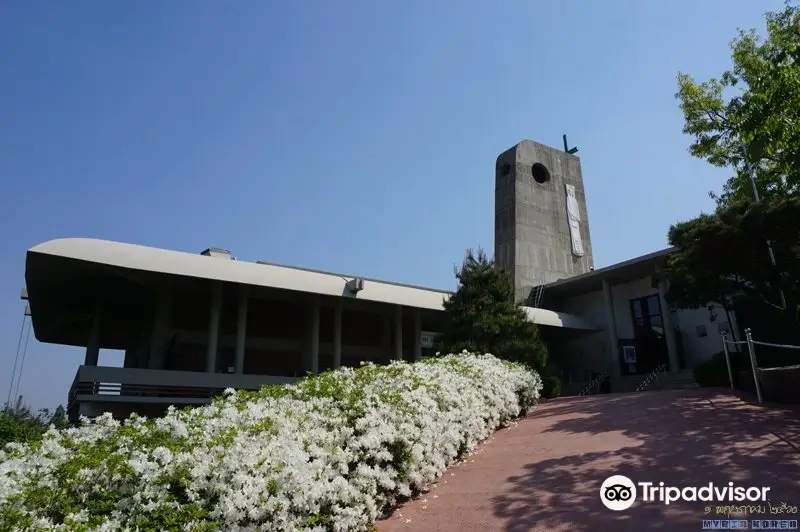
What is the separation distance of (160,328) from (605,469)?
1725 cm

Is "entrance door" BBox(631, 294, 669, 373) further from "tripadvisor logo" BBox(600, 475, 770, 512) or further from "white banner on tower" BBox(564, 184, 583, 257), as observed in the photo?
"tripadvisor logo" BBox(600, 475, 770, 512)

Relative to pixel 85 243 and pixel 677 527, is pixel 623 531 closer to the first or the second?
pixel 677 527

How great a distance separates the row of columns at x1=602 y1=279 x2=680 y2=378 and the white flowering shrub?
17.2 m

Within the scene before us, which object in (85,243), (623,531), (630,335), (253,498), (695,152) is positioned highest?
(695,152)

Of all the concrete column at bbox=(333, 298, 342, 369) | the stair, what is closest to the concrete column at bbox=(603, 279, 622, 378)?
the stair

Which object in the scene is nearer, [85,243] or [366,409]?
[366,409]

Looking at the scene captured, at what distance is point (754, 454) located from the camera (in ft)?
18.0

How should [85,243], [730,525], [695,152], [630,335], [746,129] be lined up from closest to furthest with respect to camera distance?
[730,525], [746,129], [85,243], [695,152], [630,335]

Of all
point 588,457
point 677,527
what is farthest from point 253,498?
point 588,457

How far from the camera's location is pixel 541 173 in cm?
2825

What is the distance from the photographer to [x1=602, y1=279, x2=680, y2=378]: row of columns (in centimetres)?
2120

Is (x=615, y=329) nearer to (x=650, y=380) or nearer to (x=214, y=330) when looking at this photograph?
(x=650, y=380)

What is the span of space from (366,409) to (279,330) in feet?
56.2

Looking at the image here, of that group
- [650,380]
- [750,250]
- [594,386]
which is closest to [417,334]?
[594,386]
